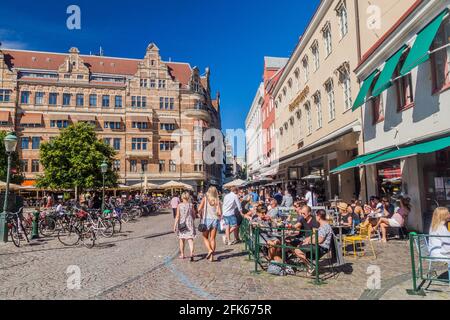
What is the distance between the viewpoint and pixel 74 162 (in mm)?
27953

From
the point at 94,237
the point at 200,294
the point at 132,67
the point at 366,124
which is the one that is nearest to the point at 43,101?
the point at 132,67

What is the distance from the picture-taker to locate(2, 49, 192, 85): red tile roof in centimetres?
4822

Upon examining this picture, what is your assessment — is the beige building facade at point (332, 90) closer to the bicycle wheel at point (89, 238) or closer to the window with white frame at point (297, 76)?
the window with white frame at point (297, 76)

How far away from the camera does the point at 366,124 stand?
41.4 ft

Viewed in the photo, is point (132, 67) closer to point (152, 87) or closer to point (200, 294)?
point (152, 87)

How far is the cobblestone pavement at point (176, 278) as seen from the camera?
510 centimetres

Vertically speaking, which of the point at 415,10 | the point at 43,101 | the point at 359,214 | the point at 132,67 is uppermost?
the point at 132,67

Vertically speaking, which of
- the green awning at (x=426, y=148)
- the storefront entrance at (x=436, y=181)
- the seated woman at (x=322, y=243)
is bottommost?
the seated woman at (x=322, y=243)

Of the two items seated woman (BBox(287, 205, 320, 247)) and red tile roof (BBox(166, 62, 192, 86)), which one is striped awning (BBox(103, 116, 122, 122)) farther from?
seated woman (BBox(287, 205, 320, 247))

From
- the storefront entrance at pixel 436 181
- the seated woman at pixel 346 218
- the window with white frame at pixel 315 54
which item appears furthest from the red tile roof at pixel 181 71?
the storefront entrance at pixel 436 181

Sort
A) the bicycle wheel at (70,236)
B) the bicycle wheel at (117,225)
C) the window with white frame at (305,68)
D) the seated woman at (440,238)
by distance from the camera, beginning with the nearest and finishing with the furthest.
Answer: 1. the seated woman at (440,238)
2. the bicycle wheel at (70,236)
3. the bicycle wheel at (117,225)
4. the window with white frame at (305,68)

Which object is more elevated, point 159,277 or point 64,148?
point 64,148

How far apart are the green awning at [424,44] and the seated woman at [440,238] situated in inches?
148
